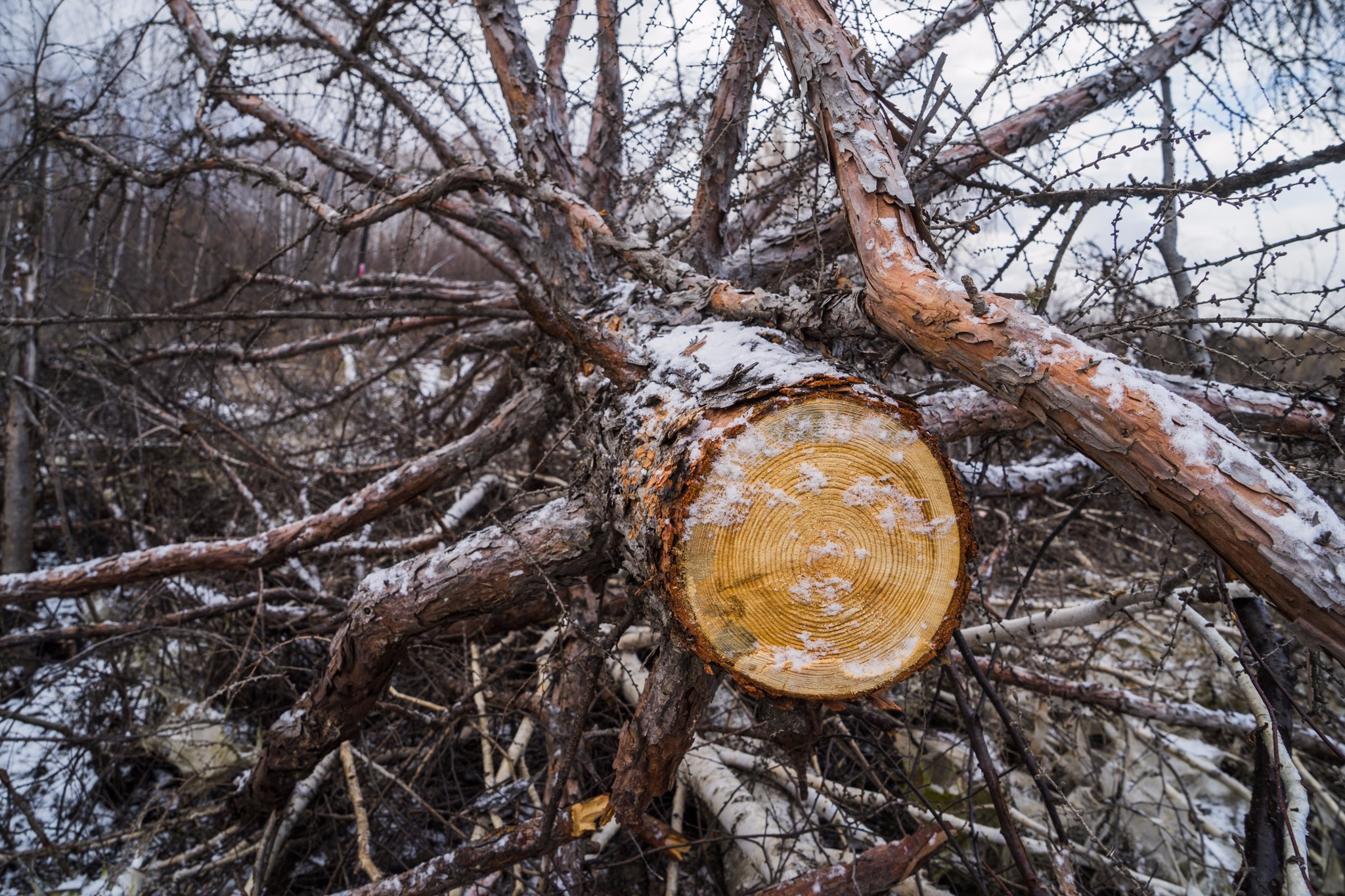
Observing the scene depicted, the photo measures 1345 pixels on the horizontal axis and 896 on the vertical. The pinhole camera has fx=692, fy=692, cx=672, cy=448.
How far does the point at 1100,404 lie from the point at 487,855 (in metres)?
1.73

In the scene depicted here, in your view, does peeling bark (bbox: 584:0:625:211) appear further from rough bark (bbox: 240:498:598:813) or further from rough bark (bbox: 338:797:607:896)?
rough bark (bbox: 338:797:607:896)

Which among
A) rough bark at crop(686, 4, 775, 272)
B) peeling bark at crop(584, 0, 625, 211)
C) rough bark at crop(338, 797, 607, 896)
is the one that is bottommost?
rough bark at crop(338, 797, 607, 896)

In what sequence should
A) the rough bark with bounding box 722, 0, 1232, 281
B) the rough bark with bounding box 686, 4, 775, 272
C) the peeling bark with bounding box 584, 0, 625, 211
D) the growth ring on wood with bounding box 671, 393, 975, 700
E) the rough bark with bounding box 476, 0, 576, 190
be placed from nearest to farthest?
the growth ring on wood with bounding box 671, 393, 975, 700 < the rough bark with bounding box 686, 4, 775, 272 < the rough bark with bounding box 476, 0, 576, 190 < the rough bark with bounding box 722, 0, 1232, 281 < the peeling bark with bounding box 584, 0, 625, 211

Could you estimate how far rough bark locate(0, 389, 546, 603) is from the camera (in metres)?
2.34

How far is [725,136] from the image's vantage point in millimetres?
2299

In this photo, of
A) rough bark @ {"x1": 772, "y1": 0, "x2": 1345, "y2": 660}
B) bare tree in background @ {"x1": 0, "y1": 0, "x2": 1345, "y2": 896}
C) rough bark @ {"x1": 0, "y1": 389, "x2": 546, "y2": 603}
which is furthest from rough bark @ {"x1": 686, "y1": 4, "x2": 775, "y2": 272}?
rough bark @ {"x1": 0, "y1": 389, "x2": 546, "y2": 603}

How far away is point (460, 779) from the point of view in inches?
114

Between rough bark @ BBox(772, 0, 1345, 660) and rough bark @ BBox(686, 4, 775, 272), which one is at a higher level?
rough bark @ BBox(686, 4, 775, 272)

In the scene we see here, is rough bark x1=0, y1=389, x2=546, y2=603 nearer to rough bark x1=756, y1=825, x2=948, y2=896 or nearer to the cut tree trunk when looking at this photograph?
the cut tree trunk

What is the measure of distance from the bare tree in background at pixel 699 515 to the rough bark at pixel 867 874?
16mm

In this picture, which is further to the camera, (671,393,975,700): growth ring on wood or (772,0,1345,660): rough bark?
(671,393,975,700): growth ring on wood

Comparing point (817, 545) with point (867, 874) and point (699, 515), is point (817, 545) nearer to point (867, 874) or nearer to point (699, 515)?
point (699, 515)

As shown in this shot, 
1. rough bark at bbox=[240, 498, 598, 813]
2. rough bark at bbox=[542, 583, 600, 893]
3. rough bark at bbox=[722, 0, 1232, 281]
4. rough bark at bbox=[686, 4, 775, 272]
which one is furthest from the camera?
rough bark at bbox=[722, 0, 1232, 281]

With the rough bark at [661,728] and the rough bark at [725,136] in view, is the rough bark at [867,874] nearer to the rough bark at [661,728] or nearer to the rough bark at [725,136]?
the rough bark at [661,728]
